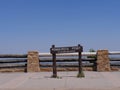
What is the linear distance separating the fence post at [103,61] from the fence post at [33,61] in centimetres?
355

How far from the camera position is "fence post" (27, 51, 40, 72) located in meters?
22.7

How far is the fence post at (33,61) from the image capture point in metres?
22.7

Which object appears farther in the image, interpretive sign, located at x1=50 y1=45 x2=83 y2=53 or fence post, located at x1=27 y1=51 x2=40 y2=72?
fence post, located at x1=27 y1=51 x2=40 y2=72

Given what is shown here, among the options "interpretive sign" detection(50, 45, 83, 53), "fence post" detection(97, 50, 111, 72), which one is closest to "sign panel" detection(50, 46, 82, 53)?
"interpretive sign" detection(50, 45, 83, 53)

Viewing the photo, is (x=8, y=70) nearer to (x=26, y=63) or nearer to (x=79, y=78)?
(x=26, y=63)

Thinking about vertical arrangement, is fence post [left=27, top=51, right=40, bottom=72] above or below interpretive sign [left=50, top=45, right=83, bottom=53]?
below

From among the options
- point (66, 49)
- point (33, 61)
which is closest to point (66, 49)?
point (66, 49)

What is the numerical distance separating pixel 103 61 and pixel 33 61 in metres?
4.05

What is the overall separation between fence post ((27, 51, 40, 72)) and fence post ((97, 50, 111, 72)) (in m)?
3.55

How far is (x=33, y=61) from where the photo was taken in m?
22.7

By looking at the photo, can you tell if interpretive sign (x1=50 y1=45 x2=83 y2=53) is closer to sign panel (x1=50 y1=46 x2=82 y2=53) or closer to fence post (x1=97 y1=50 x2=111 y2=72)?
sign panel (x1=50 y1=46 x2=82 y2=53)

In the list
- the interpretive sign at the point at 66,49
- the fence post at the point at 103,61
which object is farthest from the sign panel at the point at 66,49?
the fence post at the point at 103,61

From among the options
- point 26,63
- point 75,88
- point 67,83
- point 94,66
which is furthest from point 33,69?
point 75,88

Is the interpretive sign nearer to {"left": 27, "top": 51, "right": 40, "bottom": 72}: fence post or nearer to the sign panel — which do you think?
the sign panel
